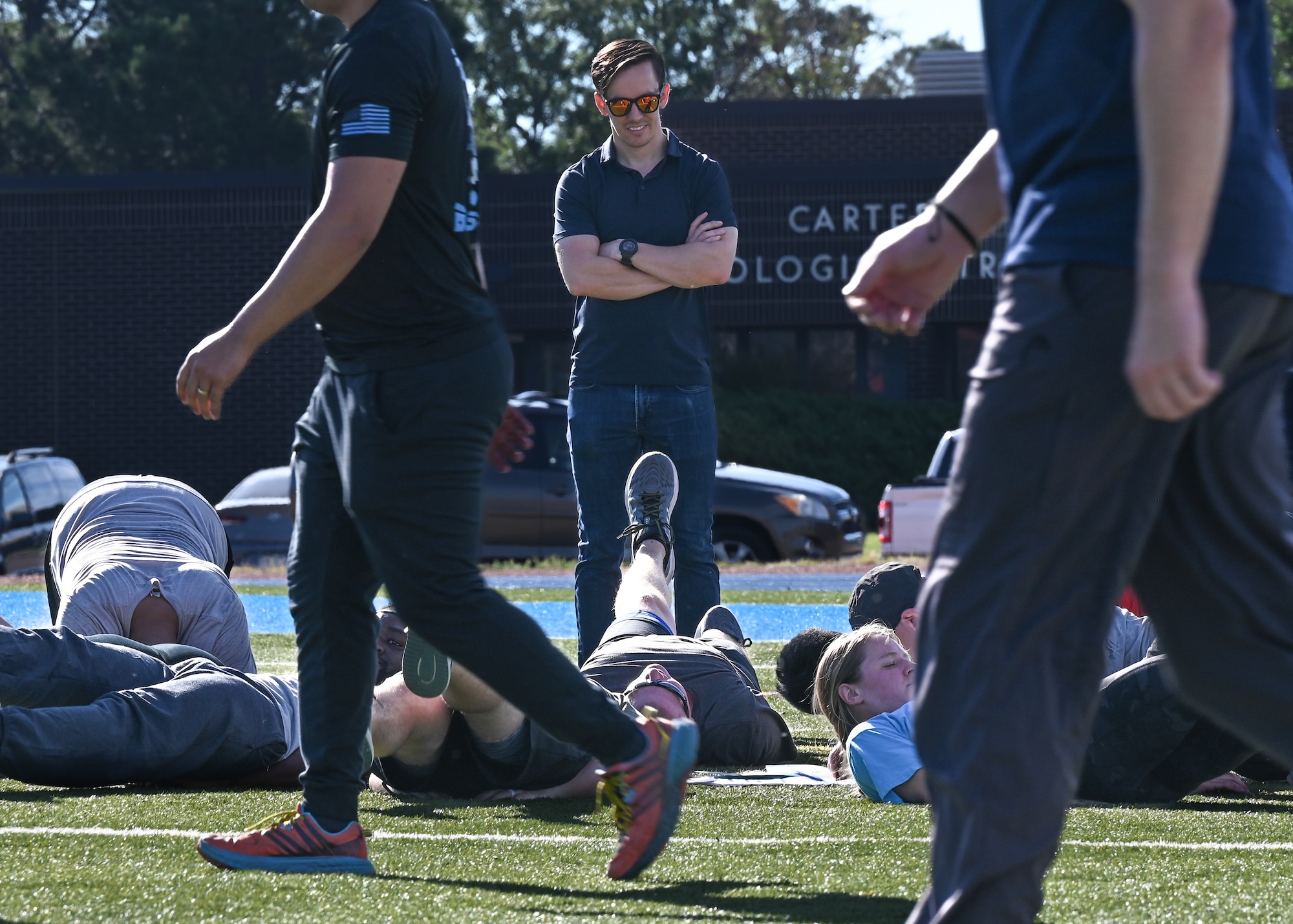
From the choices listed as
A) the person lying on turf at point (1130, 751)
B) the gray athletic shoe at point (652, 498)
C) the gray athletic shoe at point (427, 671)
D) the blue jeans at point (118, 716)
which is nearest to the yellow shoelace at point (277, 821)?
the gray athletic shoe at point (427, 671)

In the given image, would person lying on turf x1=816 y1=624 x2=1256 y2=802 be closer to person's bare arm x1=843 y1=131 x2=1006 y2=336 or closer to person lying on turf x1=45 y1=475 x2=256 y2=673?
person's bare arm x1=843 y1=131 x2=1006 y2=336

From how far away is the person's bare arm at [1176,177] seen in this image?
1.87 metres

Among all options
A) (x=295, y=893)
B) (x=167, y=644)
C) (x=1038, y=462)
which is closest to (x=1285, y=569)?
(x=1038, y=462)

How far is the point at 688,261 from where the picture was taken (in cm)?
587

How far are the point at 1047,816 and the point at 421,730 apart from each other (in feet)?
8.57

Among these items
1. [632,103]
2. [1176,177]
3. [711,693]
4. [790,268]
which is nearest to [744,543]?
[790,268]

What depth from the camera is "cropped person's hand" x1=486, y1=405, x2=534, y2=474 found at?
11.7 feet

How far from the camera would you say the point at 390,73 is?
→ 309cm

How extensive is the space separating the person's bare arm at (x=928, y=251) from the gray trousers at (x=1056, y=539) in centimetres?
43

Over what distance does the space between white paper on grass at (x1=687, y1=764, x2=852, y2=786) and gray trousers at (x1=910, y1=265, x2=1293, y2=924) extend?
2658 mm

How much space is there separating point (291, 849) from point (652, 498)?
263 cm

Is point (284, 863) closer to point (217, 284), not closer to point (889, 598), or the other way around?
point (889, 598)

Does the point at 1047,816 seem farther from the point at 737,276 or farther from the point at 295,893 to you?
the point at 737,276

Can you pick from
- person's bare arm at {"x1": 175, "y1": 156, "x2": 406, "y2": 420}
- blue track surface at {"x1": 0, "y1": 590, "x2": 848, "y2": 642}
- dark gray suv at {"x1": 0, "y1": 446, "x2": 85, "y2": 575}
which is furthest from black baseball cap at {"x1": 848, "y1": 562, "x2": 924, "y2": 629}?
dark gray suv at {"x1": 0, "y1": 446, "x2": 85, "y2": 575}
